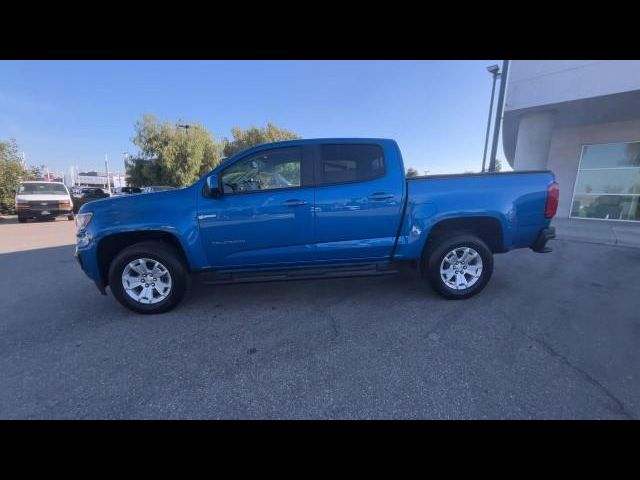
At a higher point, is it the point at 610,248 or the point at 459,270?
the point at 459,270

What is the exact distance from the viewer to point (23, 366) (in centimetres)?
245

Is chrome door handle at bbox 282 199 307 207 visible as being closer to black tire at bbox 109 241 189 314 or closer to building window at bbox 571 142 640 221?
black tire at bbox 109 241 189 314

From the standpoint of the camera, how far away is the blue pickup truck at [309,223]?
3.20 meters

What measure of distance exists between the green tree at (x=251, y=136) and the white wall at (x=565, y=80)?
21.6 metres

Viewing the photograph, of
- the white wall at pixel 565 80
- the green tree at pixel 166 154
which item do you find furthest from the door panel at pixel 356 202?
the green tree at pixel 166 154

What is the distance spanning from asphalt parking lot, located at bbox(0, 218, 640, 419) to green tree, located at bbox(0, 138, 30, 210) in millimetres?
17283

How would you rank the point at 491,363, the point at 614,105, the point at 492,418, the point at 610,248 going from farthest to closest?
1. the point at 614,105
2. the point at 610,248
3. the point at 491,363
4. the point at 492,418

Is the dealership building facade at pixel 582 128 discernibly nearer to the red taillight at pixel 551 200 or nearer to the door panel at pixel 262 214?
the red taillight at pixel 551 200

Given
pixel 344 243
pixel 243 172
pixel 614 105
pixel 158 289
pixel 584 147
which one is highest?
pixel 614 105

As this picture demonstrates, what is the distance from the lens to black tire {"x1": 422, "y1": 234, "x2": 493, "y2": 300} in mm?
3541

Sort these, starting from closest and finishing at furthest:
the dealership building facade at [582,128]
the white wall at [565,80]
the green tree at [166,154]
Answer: the white wall at [565,80] → the dealership building facade at [582,128] → the green tree at [166,154]

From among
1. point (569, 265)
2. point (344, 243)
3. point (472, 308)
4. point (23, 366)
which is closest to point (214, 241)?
point (344, 243)

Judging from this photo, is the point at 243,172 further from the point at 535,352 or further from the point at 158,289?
the point at 535,352

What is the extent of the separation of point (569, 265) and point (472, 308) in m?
3.41
